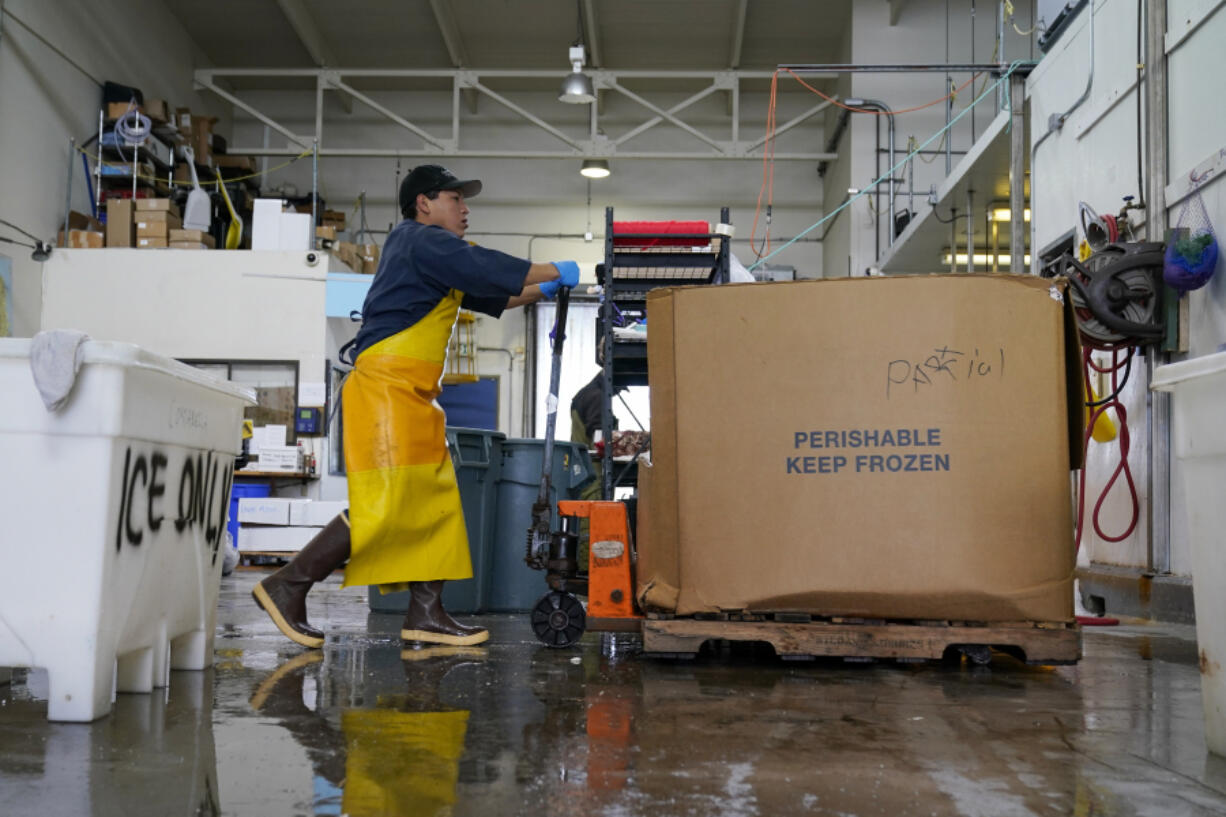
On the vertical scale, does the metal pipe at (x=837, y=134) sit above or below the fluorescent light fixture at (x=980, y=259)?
above

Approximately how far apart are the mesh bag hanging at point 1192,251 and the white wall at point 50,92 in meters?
9.61

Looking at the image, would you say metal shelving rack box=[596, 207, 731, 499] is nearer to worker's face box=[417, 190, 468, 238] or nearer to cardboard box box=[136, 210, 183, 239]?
worker's face box=[417, 190, 468, 238]

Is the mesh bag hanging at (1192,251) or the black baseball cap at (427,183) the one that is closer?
the black baseball cap at (427,183)

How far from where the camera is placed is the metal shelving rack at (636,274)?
4.10 meters

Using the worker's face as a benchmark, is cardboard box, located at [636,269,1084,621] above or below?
below

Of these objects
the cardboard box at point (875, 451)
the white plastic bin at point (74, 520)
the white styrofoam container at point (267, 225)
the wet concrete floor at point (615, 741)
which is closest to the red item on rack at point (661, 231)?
the cardboard box at point (875, 451)

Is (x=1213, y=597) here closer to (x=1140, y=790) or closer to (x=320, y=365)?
(x=1140, y=790)

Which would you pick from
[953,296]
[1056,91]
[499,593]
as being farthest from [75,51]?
[953,296]

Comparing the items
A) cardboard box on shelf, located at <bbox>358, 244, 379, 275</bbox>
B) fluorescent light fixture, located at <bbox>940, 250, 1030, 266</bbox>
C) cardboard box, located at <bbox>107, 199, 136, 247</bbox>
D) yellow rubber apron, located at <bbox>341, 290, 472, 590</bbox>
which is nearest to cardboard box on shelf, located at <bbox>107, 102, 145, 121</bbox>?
cardboard box, located at <bbox>107, 199, 136, 247</bbox>

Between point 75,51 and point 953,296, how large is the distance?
10.6m

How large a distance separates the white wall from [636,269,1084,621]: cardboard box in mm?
9032

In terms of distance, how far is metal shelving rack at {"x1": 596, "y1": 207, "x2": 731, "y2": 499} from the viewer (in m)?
4.10

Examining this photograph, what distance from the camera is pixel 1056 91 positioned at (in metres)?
6.14

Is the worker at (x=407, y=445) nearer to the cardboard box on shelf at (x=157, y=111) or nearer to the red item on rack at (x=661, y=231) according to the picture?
the red item on rack at (x=661, y=231)
